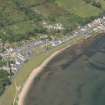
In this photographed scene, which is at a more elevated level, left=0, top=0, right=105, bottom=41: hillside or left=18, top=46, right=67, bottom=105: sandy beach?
left=18, top=46, right=67, bottom=105: sandy beach

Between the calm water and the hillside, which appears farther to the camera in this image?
the hillside

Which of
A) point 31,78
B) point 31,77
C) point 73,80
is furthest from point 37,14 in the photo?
point 73,80

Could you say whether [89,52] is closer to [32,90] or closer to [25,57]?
[25,57]

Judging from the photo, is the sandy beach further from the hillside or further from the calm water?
the hillside

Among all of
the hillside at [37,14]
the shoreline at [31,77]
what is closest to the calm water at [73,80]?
the shoreline at [31,77]

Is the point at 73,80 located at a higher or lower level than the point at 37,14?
higher

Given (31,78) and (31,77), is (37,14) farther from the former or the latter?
(31,78)

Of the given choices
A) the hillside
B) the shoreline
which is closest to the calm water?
the shoreline
